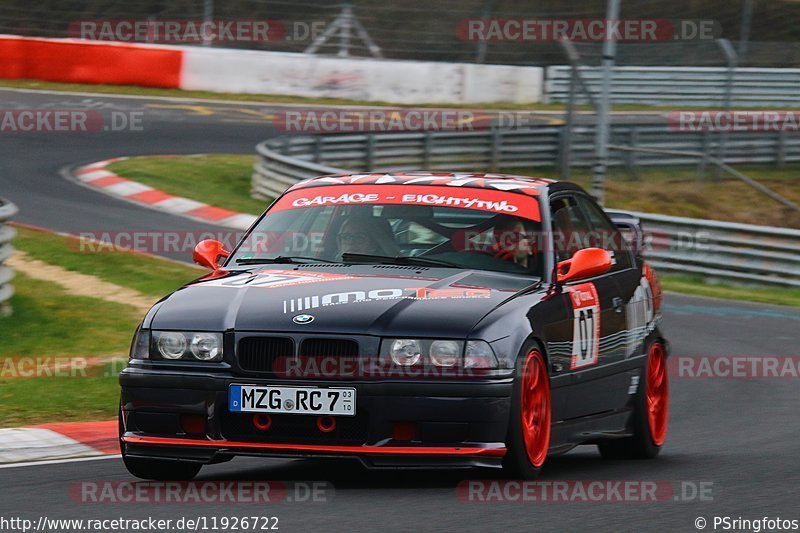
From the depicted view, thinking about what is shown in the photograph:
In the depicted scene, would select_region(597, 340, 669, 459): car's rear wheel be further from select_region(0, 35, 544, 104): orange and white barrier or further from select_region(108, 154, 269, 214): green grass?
select_region(0, 35, 544, 104): orange and white barrier

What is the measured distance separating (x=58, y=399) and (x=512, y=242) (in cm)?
352

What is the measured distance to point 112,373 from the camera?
10.0 metres

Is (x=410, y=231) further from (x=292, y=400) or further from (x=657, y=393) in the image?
(x=657, y=393)

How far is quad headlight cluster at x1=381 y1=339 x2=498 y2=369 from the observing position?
5973 millimetres

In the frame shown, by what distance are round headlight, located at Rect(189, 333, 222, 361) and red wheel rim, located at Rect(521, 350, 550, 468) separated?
1264 millimetres

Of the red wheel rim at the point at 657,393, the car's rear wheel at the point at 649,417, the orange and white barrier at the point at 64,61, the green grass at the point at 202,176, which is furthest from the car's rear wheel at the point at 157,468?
the orange and white barrier at the point at 64,61

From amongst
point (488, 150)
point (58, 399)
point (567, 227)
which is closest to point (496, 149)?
point (488, 150)

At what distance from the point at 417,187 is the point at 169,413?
6.11 ft

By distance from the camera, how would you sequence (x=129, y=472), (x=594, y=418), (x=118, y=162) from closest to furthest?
(x=129, y=472) → (x=594, y=418) → (x=118, y=162)

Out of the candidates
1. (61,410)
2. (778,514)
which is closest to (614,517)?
(778,514)

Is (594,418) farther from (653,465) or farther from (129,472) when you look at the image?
(129,472)

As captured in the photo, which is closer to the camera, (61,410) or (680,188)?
(61,410)

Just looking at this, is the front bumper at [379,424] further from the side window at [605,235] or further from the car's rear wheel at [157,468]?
the side window at [605,235]

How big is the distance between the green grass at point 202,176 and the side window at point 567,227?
1235cm
